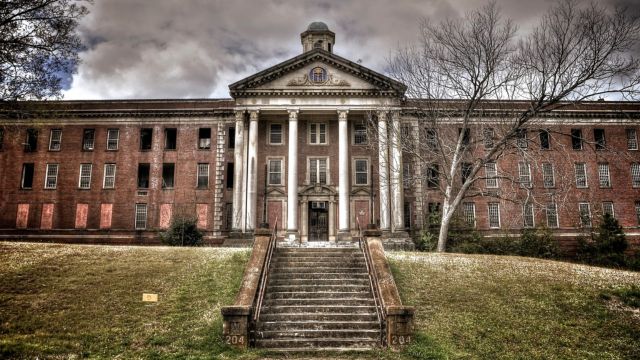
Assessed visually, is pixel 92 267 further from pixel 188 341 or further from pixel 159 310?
pixel 188 341

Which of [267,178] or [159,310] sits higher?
[267,178]

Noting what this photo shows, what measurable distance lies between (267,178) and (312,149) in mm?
3984

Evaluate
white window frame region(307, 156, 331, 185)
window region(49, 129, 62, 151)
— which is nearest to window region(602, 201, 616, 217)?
white window frame region(307, 156, 331, 185)

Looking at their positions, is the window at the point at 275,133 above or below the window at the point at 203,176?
above

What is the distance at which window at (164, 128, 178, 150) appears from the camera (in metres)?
37.0

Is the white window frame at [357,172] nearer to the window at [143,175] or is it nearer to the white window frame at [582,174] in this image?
the window at [143,175]

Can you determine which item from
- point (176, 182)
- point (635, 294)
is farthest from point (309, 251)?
point (176, 182)

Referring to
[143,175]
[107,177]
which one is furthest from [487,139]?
[107,177]

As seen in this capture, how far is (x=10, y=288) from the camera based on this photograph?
14.8 metres

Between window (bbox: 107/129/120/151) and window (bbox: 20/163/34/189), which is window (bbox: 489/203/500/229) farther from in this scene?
window (bbox: 20/163/34/189)

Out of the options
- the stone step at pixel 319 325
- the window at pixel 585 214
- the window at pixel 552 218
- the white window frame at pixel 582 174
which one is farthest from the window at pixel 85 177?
the white window frame at pixel 582 174

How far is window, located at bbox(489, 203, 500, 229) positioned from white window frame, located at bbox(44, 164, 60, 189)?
3446 cm

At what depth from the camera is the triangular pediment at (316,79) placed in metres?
31.8

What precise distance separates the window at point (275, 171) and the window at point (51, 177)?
58.0 ft
